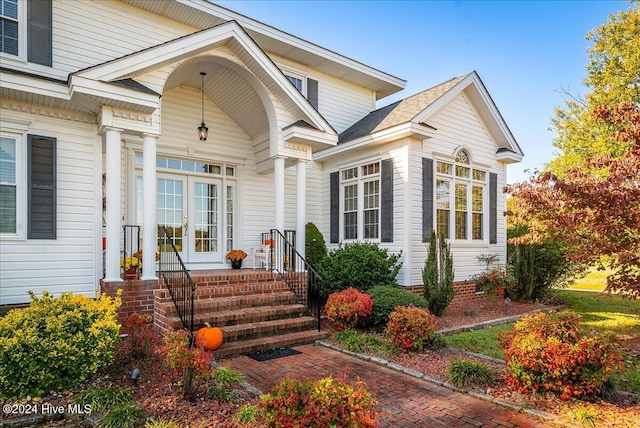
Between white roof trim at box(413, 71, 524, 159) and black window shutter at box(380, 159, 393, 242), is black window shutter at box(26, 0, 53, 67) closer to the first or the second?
black window shutter at box(380, 159, 393, 242)

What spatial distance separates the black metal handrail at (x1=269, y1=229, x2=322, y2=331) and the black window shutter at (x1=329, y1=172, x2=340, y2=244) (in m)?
2.56

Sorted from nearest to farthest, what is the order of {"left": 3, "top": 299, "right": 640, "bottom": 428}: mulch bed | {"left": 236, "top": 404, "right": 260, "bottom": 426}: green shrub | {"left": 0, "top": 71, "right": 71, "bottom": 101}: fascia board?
1. {"left": 236, "top": 404, "right": 260, "bottom": 426}: green shrub
2. {"left": 3, "top": 299, "right": 640, "bottom": 428}: mulch bed
3. {"left": 0, "top": 71, "right": 71, "bottom": 101}: fascia board

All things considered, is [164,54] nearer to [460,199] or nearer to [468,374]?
[468,374]

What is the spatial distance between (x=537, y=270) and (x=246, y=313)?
28.7 ft

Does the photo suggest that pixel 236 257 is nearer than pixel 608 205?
No

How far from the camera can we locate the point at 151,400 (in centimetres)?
402

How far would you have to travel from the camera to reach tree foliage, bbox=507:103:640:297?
16.9 feet

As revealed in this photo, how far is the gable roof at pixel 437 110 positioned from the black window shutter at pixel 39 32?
6844 millimetres

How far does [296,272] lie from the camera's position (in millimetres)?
8336

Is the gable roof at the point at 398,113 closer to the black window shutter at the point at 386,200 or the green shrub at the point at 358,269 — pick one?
the black window shutter at the point at 386,200

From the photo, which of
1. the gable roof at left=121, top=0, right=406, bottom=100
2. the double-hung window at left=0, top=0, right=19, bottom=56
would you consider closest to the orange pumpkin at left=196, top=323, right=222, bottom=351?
the double-hung window at left=0, top=0, right=19, bottom=56

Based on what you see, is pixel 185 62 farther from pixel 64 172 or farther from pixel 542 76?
pixel 542 76

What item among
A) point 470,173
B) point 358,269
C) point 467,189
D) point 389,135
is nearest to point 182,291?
point 358,269

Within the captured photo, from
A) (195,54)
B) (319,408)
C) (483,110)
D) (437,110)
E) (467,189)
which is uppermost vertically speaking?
(195,54)
